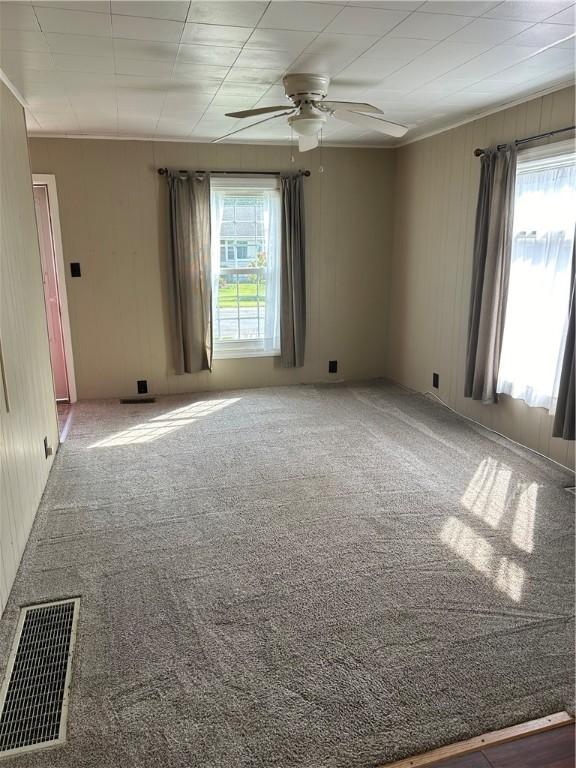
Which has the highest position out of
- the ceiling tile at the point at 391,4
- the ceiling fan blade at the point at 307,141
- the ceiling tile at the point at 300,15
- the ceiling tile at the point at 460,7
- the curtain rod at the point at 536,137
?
the ceiling tile at the point at 460,7

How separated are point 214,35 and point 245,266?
3088 millimetres

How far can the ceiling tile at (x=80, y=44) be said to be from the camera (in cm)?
Answer: 238

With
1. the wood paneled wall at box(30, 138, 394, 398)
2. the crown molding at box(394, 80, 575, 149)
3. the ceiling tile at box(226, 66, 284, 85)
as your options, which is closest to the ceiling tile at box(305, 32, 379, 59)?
the ceiling tile at box(226, 66, 284, 85)

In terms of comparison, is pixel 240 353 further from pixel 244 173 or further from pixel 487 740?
pixel 487 740

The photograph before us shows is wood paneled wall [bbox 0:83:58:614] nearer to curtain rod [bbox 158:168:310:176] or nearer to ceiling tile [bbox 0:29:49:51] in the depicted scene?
ceiling tile [bbox 0:29:49:51]

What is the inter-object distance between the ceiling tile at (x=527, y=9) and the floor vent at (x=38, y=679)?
2.95m

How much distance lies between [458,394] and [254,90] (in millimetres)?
2887

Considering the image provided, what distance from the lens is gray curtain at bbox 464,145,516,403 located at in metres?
3.85

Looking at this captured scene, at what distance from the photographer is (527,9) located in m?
2.14

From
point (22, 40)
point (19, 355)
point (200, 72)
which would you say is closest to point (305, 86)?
point (200, 72)

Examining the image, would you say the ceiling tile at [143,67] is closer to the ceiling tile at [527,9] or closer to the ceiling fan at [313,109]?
the ceiling fan at [313,109]

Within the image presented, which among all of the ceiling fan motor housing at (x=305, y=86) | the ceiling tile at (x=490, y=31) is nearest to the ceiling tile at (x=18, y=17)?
the ceiling fan motor housing at (x=305, y=86)

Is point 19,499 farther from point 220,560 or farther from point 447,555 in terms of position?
point 447,555

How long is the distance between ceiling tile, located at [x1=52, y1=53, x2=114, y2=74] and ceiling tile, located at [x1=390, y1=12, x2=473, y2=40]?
54.9 inches
